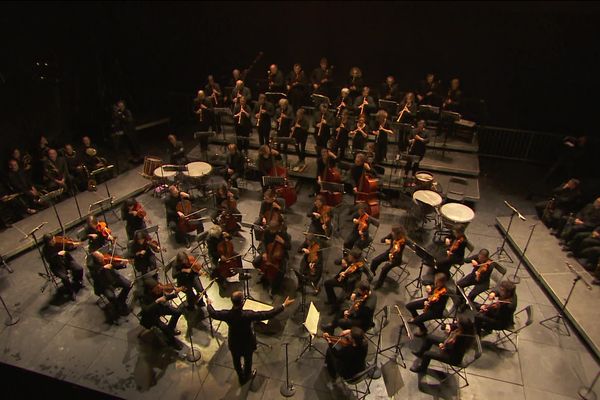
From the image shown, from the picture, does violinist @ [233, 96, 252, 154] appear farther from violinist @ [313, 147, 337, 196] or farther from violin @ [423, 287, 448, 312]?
violin @ [423, 287, 448, 312]

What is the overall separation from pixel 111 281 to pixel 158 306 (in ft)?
4.05

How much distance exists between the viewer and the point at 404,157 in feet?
33.9

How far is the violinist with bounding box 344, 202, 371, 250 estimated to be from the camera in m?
8.55

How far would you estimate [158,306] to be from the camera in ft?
23.0

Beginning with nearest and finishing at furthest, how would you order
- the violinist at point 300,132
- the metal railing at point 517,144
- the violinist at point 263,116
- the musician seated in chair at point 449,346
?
the musician seated in chair at point 449,346
the violinist at point 300,132
the violinist at point 263,116
the metal railing at point 517,144

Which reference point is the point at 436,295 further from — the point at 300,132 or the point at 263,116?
the point at 263,116

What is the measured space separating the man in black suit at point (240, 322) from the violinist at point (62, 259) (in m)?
3.24

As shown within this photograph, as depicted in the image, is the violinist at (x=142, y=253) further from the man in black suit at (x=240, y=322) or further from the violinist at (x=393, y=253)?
the violinist at (x=393, y=253)

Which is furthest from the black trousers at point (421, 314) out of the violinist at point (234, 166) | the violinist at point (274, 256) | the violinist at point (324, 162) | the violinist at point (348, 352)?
the violinist at point (234, 166)

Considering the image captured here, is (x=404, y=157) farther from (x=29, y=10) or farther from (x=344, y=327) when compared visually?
(x=29, y=10)

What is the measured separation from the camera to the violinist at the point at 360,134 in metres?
10.8

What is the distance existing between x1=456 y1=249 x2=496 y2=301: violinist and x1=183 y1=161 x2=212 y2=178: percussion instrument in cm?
590

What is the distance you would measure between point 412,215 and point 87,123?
9894 millimetres

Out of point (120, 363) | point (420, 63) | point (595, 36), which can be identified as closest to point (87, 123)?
point (120, 363)
